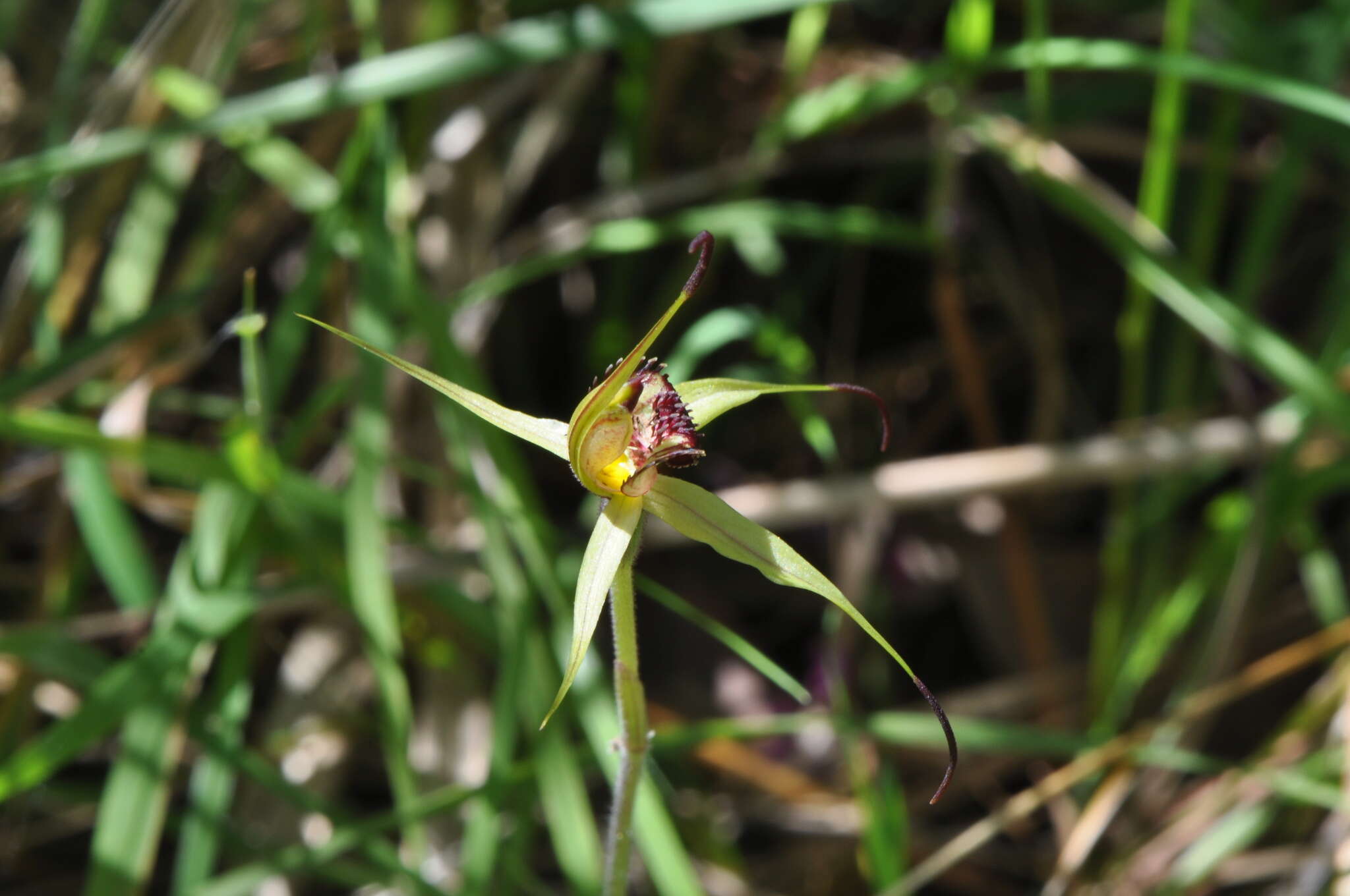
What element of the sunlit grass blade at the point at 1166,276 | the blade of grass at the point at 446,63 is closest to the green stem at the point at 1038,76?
the sunlit grass blade at the point at 1166,276

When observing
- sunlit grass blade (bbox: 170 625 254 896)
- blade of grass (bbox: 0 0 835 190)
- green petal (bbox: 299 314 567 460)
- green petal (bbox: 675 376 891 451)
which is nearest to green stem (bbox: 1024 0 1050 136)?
blade of grass (bbox: 0 0 835 190)

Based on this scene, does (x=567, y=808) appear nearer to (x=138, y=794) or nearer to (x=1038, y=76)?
(x=138, y=794)

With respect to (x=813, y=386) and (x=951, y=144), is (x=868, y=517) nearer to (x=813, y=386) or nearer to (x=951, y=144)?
(x=951, y=144)

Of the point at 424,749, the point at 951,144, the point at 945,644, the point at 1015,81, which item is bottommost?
the point at 424,749

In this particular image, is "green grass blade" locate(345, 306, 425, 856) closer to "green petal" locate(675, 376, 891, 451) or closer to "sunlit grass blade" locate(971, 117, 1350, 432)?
"green petal" locate(675, 376, 891, 451)

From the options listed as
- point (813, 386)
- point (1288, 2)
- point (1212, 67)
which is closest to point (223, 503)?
point (813, 386)

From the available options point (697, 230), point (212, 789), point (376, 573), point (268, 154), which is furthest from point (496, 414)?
point (268, 154)
